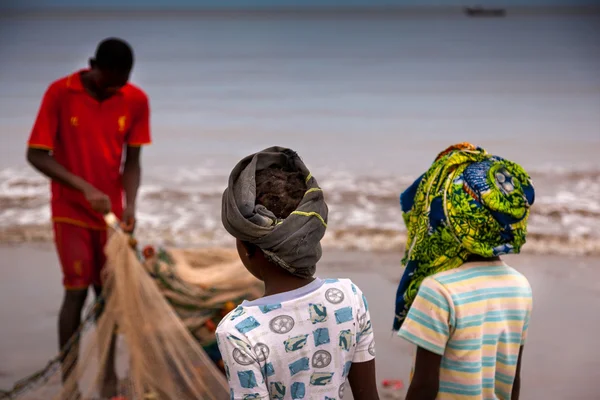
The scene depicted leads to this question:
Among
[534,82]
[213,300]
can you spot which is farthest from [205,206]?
[534,82]

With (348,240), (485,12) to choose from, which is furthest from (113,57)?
(485,12)

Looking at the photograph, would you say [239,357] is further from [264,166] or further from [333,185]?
[333,185]

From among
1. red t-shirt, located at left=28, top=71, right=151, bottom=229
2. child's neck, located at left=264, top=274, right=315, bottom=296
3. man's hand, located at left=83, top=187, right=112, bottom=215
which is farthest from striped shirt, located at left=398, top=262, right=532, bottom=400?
red t-shirt, located at left=28, top=71, right=151, bottom=229

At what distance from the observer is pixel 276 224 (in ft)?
5.93

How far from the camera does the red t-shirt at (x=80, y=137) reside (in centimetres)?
382

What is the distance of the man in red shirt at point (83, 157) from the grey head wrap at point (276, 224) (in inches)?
79.2

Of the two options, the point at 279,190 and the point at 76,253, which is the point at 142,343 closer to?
the point at 76,253

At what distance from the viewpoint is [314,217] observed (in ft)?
6.01

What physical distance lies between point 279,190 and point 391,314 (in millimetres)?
3177

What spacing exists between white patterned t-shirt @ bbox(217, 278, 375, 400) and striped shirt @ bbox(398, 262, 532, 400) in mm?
224

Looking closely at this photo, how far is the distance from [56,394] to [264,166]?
83.5 inches

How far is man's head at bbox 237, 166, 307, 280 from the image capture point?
1.87 meters

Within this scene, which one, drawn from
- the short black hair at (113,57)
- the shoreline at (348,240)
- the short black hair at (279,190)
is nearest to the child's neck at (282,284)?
the short black hair at (279,190)

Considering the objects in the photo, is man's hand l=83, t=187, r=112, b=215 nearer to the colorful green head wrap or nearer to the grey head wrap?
the colorful green head wrap
